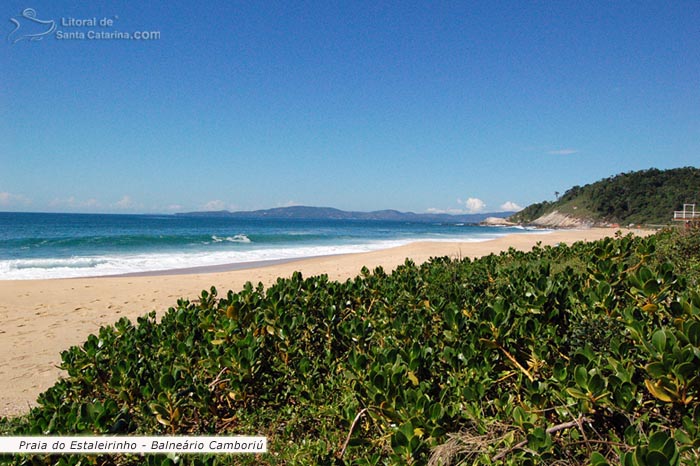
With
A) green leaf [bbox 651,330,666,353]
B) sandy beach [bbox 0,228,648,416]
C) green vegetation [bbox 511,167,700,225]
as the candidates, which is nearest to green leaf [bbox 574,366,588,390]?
green leaf [bbox 651,330,666,353]

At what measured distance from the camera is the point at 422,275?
3793mm

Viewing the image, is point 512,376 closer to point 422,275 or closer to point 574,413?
point 574,413

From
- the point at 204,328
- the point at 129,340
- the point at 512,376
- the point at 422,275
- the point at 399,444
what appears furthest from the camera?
the point at 422,275

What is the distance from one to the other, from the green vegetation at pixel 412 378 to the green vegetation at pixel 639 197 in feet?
270

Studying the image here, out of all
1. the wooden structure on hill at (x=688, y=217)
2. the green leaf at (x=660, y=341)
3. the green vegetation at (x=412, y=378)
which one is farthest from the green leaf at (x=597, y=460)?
the wooden structure on hill at (x=688, y=217)

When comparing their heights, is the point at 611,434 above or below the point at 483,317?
below

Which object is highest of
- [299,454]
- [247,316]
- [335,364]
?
[247,316]

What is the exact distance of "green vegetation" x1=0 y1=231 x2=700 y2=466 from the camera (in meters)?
1.43

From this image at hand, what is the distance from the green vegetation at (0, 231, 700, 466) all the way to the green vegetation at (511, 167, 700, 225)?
8216 cm

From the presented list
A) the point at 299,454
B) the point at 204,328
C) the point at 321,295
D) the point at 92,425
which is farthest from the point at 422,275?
the point at 92,425

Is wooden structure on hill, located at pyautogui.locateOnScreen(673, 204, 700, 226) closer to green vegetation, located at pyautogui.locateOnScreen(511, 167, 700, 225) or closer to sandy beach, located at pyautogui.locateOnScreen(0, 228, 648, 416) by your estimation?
sandy beach, located at pyautogui.locateOnScreen(0, 228, 648, 416)

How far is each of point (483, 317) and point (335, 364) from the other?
854 mm

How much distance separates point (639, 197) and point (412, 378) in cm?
10494

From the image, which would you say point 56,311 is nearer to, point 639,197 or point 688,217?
point 688,217
